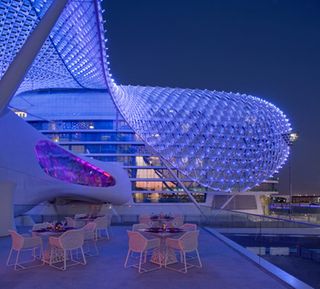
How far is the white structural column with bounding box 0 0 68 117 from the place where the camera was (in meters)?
6.22

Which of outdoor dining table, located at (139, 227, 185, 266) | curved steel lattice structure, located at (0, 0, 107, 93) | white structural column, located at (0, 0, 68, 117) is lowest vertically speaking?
outdoor dining table, located at (139, 227, 185, 266)

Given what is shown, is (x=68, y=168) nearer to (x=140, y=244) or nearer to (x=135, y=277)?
(x=140, y=244)

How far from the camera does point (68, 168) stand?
32531 millimetres

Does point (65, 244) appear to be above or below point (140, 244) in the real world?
below

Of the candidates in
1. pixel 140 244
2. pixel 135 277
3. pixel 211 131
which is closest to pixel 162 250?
pixel 140 244

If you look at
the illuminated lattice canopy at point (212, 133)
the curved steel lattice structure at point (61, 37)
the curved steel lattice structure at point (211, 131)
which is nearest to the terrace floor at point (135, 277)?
the curved steel lattice structure at point (61, 37)

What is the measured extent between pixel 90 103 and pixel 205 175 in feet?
80.0

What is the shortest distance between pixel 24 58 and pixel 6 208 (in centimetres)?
1299

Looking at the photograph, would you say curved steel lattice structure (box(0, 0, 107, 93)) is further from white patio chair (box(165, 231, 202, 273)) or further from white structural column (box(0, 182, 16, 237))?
white patio chair (box(165, 231, 202, 273))

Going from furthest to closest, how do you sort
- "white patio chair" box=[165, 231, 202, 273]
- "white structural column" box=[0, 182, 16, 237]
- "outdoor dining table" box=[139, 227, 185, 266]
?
"white structural column" box=[0, 182, 16, 237] → "outdoor dining table" box=[139, 227, 185, 266] → "white patio chair" box=[165, 231, 202, 273]

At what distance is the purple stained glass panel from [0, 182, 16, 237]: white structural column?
29.2 ft

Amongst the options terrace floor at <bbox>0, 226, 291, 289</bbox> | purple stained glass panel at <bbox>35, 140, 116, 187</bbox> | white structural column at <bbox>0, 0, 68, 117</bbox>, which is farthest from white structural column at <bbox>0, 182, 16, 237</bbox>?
white structural column at <bbox>0, 0, 68, 117</bbox>

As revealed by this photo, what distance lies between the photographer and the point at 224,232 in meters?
19.4

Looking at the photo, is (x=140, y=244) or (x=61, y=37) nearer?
(x=140, y=244)
